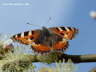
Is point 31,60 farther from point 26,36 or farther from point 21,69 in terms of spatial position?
point 26,36

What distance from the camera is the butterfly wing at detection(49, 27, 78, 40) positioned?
36.9 inches

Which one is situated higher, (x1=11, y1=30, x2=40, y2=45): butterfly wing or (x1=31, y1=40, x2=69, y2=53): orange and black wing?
(x1=11, y1=30, x2=40, y2=45): butterfly wing

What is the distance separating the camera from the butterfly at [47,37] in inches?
35.5

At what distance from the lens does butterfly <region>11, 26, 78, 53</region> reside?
901 mm

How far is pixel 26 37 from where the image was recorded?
39.5 inches

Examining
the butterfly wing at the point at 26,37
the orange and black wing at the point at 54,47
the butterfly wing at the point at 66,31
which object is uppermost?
the butterfly wing at the point at 66,31

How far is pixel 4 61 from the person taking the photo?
86 centimetres

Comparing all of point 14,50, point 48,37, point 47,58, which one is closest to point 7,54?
point 14,50

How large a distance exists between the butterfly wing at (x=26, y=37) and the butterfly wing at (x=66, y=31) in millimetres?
72

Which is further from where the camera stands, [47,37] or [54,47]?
[47,37]

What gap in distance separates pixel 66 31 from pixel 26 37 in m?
0.16

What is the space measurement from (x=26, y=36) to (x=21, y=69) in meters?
0.20

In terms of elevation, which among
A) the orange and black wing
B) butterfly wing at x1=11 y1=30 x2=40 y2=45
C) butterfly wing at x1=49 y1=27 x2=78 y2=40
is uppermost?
butterfly wing at x1=49 y1=27 x2=78 y2=40

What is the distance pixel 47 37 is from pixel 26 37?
102mm
